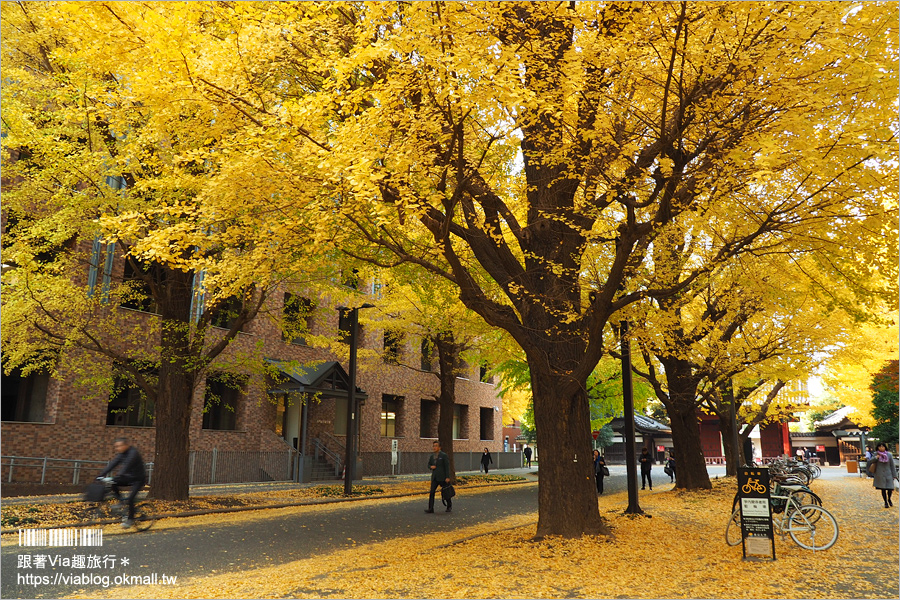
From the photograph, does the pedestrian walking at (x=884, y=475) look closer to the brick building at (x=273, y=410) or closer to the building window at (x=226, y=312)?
the brick building at (x=273, y=410)

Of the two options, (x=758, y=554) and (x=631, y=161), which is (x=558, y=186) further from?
(x=758, y=554)

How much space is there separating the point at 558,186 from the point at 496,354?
11527mm

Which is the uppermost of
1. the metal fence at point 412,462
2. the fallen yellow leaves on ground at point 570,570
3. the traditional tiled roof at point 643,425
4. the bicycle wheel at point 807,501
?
the traditional tiled roof at point 643,425

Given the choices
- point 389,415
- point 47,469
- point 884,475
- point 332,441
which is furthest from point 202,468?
point 884,475

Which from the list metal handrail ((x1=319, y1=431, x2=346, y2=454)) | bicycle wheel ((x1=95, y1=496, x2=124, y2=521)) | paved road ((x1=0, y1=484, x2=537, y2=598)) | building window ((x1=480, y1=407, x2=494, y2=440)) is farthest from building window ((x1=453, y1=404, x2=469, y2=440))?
bicycle wheel ((x1=95, y1=496, x2=124, y2=521))

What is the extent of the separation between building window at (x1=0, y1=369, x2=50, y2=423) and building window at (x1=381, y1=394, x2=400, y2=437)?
1722 centimetres

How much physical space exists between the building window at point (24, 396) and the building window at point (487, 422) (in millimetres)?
30073

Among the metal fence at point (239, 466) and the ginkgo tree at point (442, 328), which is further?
the metal fence at point (239, 466)

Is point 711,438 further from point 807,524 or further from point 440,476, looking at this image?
point 807,524

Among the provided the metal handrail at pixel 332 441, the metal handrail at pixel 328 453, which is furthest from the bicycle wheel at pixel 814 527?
the metal handrail at pixel 332 441

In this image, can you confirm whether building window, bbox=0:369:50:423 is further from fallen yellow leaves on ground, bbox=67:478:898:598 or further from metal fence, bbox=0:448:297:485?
fallen yellow leaves on ground, bbox=67:478:898:598

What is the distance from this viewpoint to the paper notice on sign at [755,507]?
9.03m

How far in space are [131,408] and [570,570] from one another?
57.7ft

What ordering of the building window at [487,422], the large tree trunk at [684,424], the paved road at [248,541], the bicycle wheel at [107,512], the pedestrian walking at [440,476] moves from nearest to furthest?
the paved road at [248,541] → the bicycle wheel at [107,512] → the pedestrian walking at [440,476] → the large tree trunk at [684,424] → the building window at [487,422]
